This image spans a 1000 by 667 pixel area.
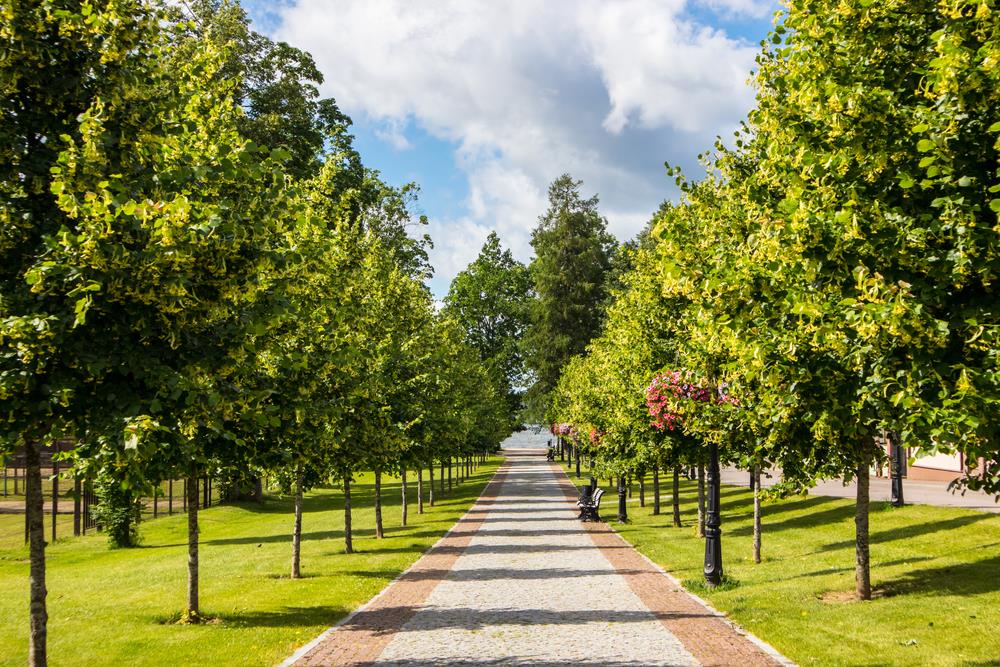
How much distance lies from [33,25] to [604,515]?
1094 inches

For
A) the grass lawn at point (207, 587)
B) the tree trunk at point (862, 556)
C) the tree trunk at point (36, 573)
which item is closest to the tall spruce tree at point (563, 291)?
the grass lawn at point (207, 587)

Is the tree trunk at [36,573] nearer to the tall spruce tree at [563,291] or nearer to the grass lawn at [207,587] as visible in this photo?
the grass lawn at [207,587]

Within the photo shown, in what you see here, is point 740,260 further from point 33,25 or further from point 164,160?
point 33,25

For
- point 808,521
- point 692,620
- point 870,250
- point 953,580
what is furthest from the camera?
point 808,521

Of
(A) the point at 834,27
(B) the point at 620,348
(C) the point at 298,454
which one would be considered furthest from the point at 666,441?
(A) the point at 834,27

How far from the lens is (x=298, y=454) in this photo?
12.4m

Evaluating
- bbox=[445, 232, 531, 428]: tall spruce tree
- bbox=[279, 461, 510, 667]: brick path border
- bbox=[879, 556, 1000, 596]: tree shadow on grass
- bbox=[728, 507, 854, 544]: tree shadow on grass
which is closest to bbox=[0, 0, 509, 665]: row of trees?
bbox=[279, 461, 510, 667]: brick path border

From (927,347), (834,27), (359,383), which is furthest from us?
(359,383)

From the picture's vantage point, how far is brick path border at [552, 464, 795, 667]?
10.2m

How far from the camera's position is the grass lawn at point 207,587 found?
11352mm

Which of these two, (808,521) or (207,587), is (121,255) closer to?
(207,587)

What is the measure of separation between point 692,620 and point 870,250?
722 cm

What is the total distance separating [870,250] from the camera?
24.8 ft

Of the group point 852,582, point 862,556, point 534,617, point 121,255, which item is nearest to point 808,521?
point 852,582
